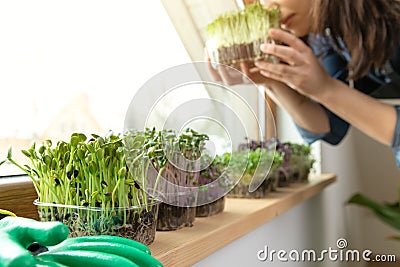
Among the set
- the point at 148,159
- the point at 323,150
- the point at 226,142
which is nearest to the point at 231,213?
the point at 226,142

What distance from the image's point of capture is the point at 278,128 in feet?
5.52

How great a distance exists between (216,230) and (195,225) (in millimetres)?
44

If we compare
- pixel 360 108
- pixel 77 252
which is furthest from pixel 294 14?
pixel 77 252

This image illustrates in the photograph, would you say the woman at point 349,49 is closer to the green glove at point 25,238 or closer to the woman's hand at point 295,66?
the woman's hand at point 295,66

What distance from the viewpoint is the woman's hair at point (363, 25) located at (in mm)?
1069

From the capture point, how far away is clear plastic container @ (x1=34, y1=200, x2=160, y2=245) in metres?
0.47

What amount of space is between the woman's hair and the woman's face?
2cm

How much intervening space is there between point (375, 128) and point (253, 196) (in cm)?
33

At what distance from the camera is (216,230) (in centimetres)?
67

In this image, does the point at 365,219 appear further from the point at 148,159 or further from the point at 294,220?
the point at 148,159

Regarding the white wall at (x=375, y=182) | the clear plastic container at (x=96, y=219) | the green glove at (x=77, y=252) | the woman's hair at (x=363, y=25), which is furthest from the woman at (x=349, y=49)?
the white wall at (x=375, y=182)

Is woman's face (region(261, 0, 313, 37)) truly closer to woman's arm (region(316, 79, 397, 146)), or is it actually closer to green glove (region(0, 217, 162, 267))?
woman's arm (region(316, 79, 397, 146))

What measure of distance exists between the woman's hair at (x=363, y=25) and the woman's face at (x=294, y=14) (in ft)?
0.07

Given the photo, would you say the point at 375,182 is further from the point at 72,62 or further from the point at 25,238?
the point at 25,238
